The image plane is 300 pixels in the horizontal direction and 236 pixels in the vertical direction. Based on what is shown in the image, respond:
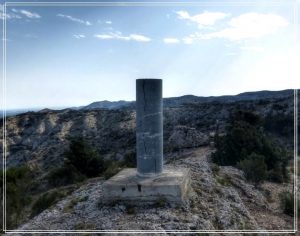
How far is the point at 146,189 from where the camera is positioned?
29.8 ft

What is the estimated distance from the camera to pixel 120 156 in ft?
97.6

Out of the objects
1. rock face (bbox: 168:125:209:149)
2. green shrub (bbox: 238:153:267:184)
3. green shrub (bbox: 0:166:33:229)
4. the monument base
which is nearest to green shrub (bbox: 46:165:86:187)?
green shrub (bbox: 0:166:33:229)

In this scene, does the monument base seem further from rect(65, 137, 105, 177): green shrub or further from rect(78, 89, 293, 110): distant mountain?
rect(78, 89, 293, 110): distant mountain

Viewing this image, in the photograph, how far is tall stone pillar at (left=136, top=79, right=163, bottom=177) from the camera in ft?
31.9

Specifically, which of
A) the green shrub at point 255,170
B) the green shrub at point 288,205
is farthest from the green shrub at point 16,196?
the green shrub at point 288,205

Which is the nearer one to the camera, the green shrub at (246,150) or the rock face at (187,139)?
the green shrub at (246,150)

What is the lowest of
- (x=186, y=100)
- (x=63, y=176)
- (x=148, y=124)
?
(x=63, y=176)

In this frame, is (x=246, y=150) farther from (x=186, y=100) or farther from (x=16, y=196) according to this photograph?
(x=186, y=100)

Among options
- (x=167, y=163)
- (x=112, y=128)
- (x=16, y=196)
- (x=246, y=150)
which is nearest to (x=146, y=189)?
(x=16, y=196)

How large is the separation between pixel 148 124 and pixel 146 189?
5.85 feet

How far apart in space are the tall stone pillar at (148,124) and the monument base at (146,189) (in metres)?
0.40

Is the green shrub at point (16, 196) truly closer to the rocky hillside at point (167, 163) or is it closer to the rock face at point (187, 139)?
the rocky hillside at point (167, 163)

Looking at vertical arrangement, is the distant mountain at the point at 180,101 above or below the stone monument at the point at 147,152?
above

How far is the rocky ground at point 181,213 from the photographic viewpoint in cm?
834
